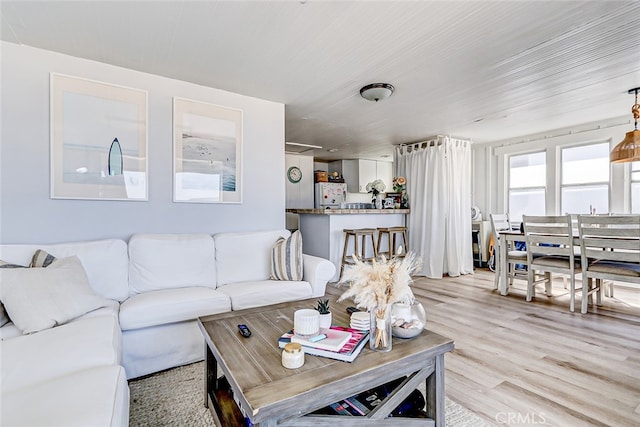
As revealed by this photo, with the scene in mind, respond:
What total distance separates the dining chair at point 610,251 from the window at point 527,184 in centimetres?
226

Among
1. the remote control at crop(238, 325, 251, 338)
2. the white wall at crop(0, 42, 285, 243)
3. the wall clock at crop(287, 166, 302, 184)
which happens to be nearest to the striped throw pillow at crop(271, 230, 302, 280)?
the white wall at crop(0, 42, 285, 243)

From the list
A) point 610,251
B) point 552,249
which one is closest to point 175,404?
point 552,249

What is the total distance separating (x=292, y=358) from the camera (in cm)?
116

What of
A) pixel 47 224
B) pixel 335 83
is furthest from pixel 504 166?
pixel 47 224

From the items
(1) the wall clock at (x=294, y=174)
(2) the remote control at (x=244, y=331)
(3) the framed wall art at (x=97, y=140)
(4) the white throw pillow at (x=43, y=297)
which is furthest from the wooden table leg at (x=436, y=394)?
(1) the wall clock at (x=294, y=174)

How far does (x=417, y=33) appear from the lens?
7.09 ft

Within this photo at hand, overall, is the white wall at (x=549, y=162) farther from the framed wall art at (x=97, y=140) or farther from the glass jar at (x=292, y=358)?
the framed wall art at (x=97, y=140)

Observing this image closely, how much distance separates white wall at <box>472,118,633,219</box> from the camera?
14.0 ft

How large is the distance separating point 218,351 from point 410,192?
15.4 ft

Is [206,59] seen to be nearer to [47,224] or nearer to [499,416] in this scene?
[47,224]

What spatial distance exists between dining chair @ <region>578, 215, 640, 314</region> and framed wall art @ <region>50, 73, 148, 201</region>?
438 cm

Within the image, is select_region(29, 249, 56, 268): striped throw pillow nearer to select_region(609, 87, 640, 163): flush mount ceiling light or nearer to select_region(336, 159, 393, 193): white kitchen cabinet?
select_region(609, 87, 640, 163): flush mount ceiling light

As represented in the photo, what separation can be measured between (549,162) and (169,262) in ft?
19.1

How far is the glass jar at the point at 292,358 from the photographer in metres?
1.15
